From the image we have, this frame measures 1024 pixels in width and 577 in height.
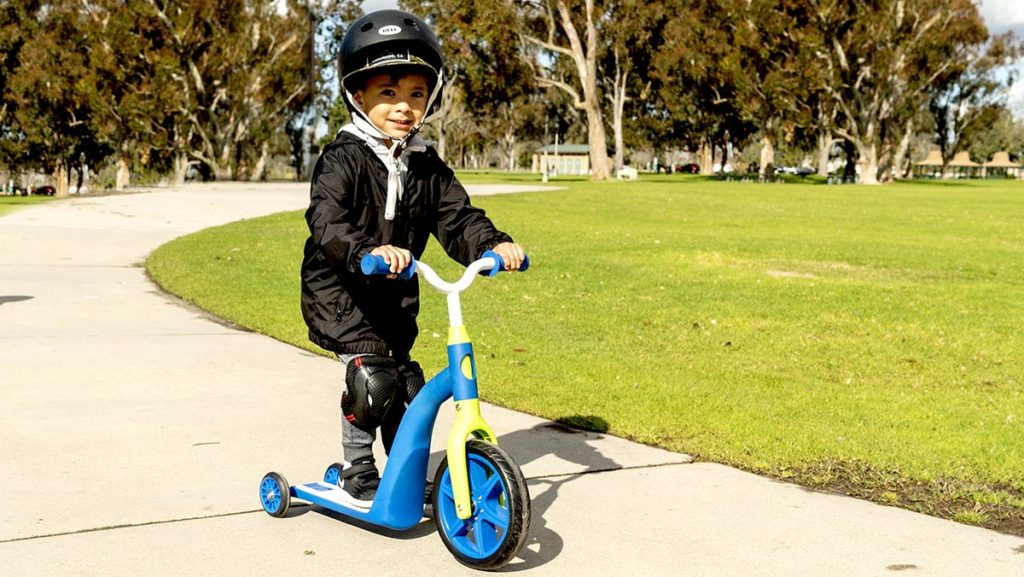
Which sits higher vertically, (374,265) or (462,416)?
(374,265)

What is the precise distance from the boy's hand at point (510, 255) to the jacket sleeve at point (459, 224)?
0.33 m

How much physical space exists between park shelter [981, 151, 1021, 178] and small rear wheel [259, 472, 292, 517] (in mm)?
156003

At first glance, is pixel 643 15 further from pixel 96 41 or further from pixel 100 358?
pixel 100 358

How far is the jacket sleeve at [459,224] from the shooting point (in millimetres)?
4000

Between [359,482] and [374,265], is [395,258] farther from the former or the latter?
[359,482]

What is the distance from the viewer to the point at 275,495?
402cm

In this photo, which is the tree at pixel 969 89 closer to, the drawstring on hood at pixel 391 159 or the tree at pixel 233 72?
the tree at pixel 233 72

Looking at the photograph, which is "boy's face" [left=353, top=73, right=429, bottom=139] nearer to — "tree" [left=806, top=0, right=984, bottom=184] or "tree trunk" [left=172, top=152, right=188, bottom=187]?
"tree" [left=806, top=0, right=984, bottom=184]

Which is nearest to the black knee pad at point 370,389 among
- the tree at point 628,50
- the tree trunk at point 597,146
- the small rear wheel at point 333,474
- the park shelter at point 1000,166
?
the small rear wheel at point 333,474

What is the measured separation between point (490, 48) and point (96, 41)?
17.5m

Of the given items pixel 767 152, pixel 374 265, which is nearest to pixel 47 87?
pixel 767 152

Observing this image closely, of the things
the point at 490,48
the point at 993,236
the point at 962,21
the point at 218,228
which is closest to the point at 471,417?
the point at 218,228

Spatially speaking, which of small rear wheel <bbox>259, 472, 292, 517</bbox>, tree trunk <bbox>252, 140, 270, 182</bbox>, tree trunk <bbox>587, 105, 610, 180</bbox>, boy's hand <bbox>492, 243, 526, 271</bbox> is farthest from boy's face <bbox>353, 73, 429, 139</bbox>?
tree trunk <bbox>252, 140, 270, 182</bbox>

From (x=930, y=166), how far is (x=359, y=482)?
5946 inches
